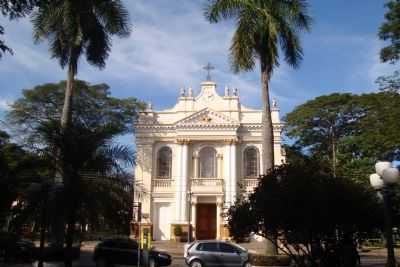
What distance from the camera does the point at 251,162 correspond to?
1527 inches

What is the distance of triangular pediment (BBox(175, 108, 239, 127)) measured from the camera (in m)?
37.7

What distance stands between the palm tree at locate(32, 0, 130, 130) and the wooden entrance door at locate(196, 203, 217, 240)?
17.2m

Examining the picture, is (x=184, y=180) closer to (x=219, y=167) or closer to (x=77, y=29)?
(x=219, y=167)

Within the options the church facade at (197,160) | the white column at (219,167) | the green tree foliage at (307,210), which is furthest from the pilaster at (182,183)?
the green tree foliage at (307,210)

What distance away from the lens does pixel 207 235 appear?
3731 cm

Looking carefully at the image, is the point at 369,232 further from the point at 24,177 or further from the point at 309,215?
the point at 24,177

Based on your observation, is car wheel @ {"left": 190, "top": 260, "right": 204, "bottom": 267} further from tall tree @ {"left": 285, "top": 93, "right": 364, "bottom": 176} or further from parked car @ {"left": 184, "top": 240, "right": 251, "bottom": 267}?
tall tree @ {"left": 285, "top": 93, "right": 364, "bottom": 176}

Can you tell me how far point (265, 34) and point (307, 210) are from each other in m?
11.5

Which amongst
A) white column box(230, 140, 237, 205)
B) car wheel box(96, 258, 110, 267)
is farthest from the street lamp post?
white column box(230, 140, 237, 205)

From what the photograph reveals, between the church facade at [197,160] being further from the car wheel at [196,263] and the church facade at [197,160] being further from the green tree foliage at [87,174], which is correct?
the green tree foliage at [87,174]

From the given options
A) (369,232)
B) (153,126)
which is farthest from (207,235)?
(369,232)

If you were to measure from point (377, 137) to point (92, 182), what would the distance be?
17158 mm

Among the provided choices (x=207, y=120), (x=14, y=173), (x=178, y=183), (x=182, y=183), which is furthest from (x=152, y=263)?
(x=207, y=120)

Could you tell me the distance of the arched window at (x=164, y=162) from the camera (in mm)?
38812
